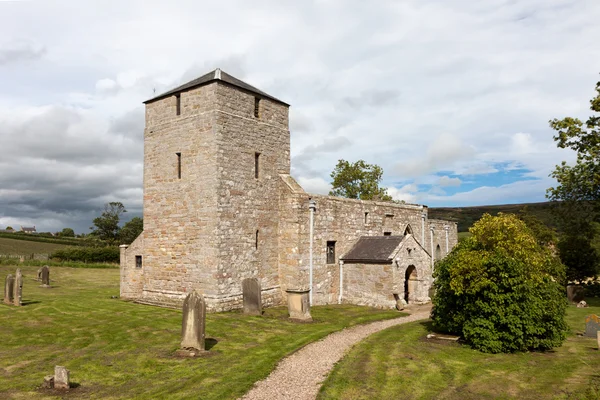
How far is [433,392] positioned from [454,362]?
2.53 metres

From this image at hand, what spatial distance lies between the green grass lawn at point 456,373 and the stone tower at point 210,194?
8009 millimetres

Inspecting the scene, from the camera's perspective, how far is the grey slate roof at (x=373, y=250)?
21.5 m

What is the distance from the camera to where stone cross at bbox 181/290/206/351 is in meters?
12.2

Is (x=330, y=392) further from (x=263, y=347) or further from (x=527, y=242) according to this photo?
(x=527, y=242)

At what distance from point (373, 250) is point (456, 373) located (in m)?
12.1

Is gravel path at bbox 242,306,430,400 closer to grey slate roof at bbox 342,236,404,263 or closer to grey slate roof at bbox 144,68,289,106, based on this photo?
grey slate roof at bbox 342,236,404,263

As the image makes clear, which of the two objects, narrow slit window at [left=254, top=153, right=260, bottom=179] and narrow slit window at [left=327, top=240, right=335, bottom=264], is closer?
narrow slit window at [left=254, top=153, right=260, bottom=179]

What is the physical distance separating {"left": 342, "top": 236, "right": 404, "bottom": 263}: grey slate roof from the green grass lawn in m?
7.69

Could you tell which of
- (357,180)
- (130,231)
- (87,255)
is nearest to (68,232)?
(130,231)

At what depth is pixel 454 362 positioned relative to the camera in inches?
450

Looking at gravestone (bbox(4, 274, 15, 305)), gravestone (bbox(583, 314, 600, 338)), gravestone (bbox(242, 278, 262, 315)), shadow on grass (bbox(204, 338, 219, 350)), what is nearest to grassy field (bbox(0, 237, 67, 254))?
gravestone (bbox(4, 274, 15, 305))

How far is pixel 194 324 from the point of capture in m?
12.2

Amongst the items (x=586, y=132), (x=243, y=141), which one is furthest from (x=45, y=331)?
(x=586, y=132)

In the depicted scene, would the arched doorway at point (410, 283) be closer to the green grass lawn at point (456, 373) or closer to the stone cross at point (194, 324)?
the green grass lawn at point (456, 373)
